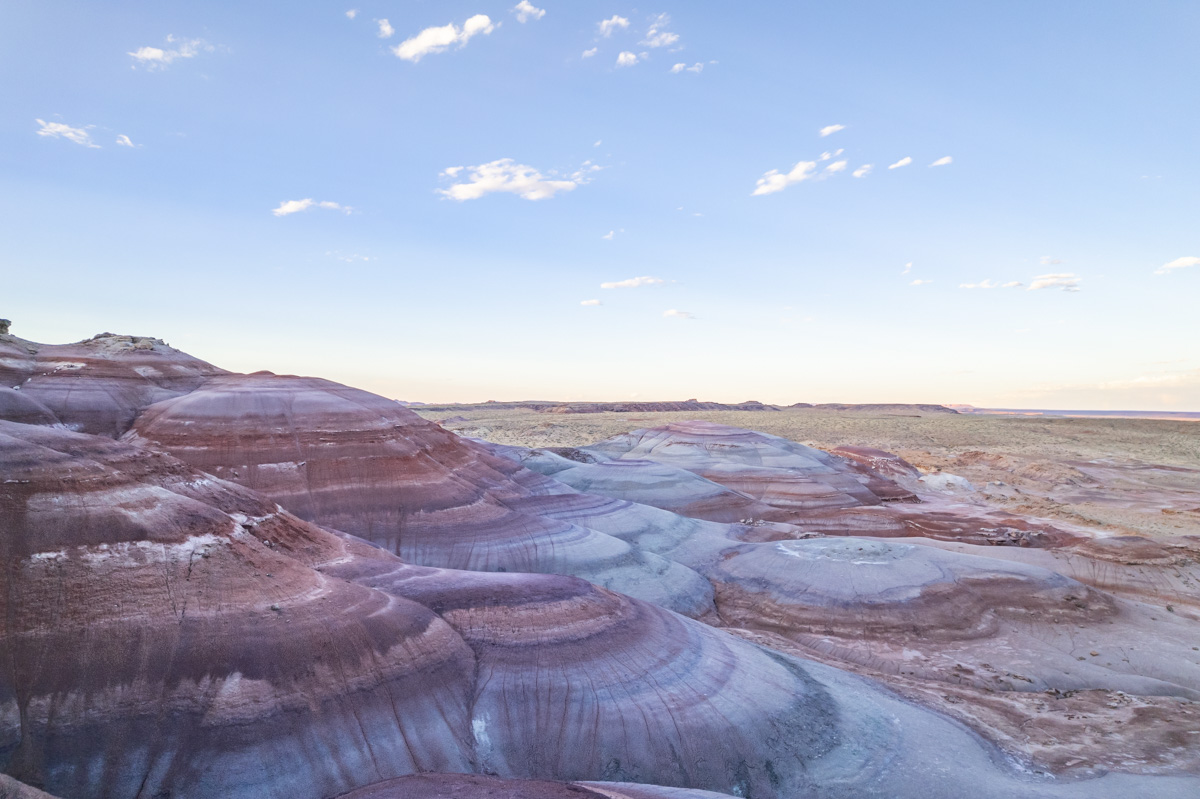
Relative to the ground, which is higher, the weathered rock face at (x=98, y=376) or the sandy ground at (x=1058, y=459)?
the weathered rock face at (x=98, y=376)

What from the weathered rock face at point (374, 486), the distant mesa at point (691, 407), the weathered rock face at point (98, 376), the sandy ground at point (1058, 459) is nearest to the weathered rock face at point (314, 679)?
the weathered rock face at point (374, 486)

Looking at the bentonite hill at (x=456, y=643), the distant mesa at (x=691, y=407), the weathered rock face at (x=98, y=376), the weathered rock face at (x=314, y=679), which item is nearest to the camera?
the weathered rock face at (x=314, y=679)

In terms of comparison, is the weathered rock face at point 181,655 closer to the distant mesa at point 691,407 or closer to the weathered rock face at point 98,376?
the weathered rock face at point 98,376

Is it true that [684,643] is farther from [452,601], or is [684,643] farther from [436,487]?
[436,487]

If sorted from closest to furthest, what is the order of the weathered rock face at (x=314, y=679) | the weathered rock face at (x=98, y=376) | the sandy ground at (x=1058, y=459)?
1. the weathered rock face at (x=314, y=679)
2. the weathered rock face at (x=98, y=376)
3. the sandy ground at (x=1058, y=459)

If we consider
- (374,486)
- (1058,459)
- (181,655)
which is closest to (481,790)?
(181,655)

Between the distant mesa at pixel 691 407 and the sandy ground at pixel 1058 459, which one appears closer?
the sandy ground at pixel 1058 459

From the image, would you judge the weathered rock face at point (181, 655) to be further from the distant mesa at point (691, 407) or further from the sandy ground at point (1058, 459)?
the distant mesa at point (691, 407)
